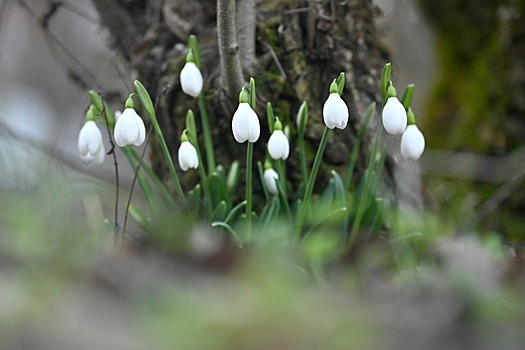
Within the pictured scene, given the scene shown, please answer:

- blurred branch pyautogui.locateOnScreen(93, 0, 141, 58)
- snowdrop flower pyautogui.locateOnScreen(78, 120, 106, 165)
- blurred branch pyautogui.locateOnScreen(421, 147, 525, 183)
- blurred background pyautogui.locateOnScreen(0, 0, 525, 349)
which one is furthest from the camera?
blurred branch pyautogui.locateOnScreen(421, 147, 525, 183)

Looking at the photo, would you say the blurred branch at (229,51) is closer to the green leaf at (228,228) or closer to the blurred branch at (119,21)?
the green leaf at (228,228)

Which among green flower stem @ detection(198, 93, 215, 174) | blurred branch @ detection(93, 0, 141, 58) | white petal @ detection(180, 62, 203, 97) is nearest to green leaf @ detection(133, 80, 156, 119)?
white petal @ detection(180, 62, 203, 97)

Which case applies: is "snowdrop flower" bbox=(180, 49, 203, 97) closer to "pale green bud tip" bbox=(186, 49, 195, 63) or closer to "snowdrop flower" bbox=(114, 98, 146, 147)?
"pale green bud tip" bbox=(186, 49, 195, 63)

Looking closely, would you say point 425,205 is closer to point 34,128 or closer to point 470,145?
point 470,145

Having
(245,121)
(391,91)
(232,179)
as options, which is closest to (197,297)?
(245,121)

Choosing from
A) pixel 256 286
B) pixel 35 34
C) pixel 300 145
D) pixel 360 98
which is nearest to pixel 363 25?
pixel 360 98

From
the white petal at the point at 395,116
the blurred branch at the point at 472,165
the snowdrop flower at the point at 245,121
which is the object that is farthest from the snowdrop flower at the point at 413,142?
the blurred branch at the point at 472,165
